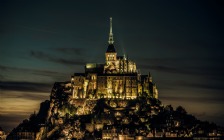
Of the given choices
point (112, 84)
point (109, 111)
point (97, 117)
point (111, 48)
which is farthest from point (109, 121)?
point (111, 48)

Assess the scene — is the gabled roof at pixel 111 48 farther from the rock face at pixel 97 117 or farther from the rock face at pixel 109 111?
the rock face at pixel 97 117

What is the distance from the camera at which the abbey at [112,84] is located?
10831cm

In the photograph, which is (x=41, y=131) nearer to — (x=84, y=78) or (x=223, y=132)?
(x=84, y=78)

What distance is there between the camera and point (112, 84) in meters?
109

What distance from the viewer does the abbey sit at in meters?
108

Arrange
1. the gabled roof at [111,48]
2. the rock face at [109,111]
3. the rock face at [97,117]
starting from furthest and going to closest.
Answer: the gabled roof at [111,48]
the rock face at [109,111]
the rock face at [97,117]

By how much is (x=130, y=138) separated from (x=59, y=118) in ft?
58.0

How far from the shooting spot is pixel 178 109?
109750 millimetres

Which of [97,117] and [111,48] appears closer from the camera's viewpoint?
[97,117]

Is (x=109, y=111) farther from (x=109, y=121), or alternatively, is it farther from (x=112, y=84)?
(x=112, y=84)

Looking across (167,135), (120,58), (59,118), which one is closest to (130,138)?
(167,135)

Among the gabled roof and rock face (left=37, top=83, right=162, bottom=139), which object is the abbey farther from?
the gabled roof

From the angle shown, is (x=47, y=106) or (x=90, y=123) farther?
(x=47, y=106)

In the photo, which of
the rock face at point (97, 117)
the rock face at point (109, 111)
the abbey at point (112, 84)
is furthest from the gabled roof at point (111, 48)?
the rock face at point (97, 117)
